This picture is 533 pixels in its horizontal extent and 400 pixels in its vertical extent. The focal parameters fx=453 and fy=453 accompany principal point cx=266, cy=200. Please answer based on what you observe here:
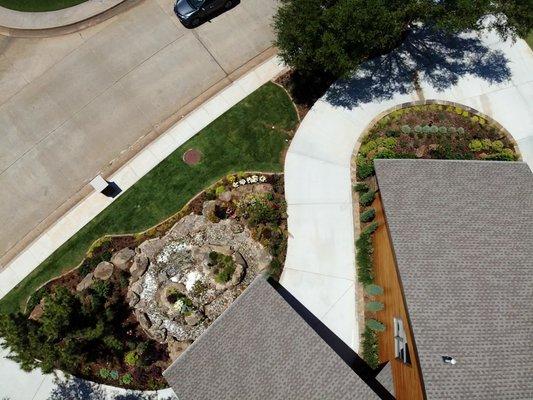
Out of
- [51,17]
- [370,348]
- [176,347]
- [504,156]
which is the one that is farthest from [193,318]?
[51,17]

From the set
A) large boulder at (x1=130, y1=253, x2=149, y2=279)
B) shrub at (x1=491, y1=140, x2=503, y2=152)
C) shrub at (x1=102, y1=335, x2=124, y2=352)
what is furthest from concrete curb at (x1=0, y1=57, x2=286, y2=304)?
shrub at (x1=491, y1=140, x2=503, y2=152)

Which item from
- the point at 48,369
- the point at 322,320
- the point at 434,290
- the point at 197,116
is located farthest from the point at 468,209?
the point at 48,369

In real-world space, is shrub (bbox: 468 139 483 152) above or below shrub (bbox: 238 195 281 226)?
below

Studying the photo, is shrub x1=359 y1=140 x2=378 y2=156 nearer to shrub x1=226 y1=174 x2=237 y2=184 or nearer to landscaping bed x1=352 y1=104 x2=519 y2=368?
landscaping bed x1=352 y1=104 x2=519 y2=368

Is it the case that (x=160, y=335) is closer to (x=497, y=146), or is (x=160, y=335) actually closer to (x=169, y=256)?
(x=169, y=256)

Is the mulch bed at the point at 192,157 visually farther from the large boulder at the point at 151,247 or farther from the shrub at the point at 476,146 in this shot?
the shrub at the point at 476,146

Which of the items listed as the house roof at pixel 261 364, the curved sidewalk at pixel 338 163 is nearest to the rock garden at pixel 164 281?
the curved sidewalk at pixel 338 163

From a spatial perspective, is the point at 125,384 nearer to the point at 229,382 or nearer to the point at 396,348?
the point at 229,382
